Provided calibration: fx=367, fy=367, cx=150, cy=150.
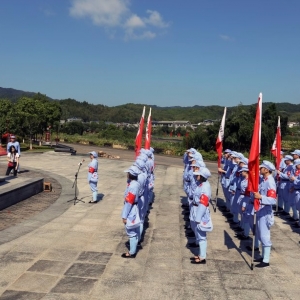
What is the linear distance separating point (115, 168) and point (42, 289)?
16.6m

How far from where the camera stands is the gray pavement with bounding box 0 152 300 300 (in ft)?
18.3

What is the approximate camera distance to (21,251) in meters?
7.17

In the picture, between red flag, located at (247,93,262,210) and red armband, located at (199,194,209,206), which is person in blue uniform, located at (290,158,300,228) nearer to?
red flag, located at (247,93,262,210)

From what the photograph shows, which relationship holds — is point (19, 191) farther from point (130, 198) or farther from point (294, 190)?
point (294, 190)

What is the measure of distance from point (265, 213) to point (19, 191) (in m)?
7.86

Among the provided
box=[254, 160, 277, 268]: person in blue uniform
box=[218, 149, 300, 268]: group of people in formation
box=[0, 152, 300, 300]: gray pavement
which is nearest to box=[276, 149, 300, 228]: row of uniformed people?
box=[218, 149, 300, 268]: group of people in formation

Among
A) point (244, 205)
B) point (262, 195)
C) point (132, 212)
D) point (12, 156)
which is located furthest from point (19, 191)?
point (262, 195)

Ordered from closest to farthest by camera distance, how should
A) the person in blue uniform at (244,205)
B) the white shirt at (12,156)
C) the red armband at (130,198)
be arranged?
1. the red armband at (130,198)
2. the person in blue uniform at (244,205)
3. the white shirt at (12,156)

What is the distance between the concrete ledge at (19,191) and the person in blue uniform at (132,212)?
5.13 meters

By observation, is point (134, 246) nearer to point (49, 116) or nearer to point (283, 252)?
point (283, 252)

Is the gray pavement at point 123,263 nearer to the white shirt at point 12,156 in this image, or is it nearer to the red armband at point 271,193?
the red armband at point 271,193

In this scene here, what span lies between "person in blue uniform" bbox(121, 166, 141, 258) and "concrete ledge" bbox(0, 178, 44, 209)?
5128 mm

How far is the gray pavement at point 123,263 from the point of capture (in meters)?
5.58

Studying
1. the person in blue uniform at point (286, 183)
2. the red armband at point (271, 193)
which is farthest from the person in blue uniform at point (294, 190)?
the red armband at point (271, 193)
